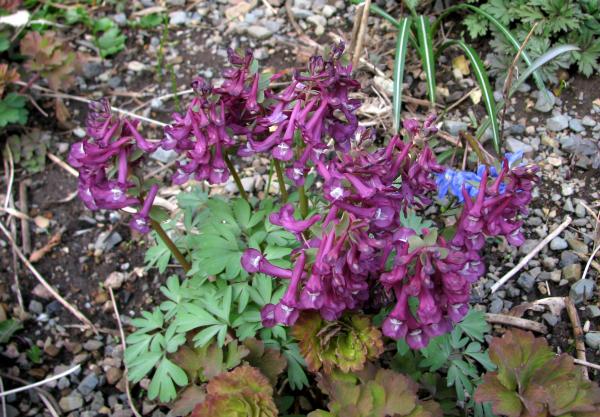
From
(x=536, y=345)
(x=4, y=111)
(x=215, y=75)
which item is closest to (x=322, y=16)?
(x=215, y=75)

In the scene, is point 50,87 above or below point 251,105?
below

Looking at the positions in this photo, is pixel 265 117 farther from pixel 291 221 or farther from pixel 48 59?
pixel 48 59

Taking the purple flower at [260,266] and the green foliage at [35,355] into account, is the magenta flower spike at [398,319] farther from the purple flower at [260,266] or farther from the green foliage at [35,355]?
the green foliage at [35,355]

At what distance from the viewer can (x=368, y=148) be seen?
2.26 meters

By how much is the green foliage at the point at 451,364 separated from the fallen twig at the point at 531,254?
0.63m

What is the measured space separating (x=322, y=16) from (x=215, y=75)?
3.09ft

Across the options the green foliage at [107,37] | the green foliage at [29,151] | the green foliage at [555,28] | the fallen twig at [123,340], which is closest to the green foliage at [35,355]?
the fallen twig at [123,340]

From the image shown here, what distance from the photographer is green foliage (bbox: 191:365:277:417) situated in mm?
2416

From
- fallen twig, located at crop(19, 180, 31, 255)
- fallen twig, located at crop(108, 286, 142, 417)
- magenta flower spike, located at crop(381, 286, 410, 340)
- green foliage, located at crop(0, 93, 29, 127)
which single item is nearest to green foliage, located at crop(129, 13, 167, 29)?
green foliage, located at crop(0, 93, 29, 127)

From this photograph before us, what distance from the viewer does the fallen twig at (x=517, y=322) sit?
3240 millimetres

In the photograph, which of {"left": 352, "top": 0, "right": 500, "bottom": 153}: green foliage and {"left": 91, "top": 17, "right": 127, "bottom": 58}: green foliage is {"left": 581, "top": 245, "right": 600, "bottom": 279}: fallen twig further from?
{"left": 91, "top": 17, "right": 127, "bottom": 58}: green foliage

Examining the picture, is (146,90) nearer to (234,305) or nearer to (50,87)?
(50,87)

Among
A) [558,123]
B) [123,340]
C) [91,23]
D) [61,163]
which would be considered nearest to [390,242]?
[123,340]

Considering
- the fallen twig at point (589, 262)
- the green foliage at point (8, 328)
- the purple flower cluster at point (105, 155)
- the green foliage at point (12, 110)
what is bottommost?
the green foliage at point (8, 328)
